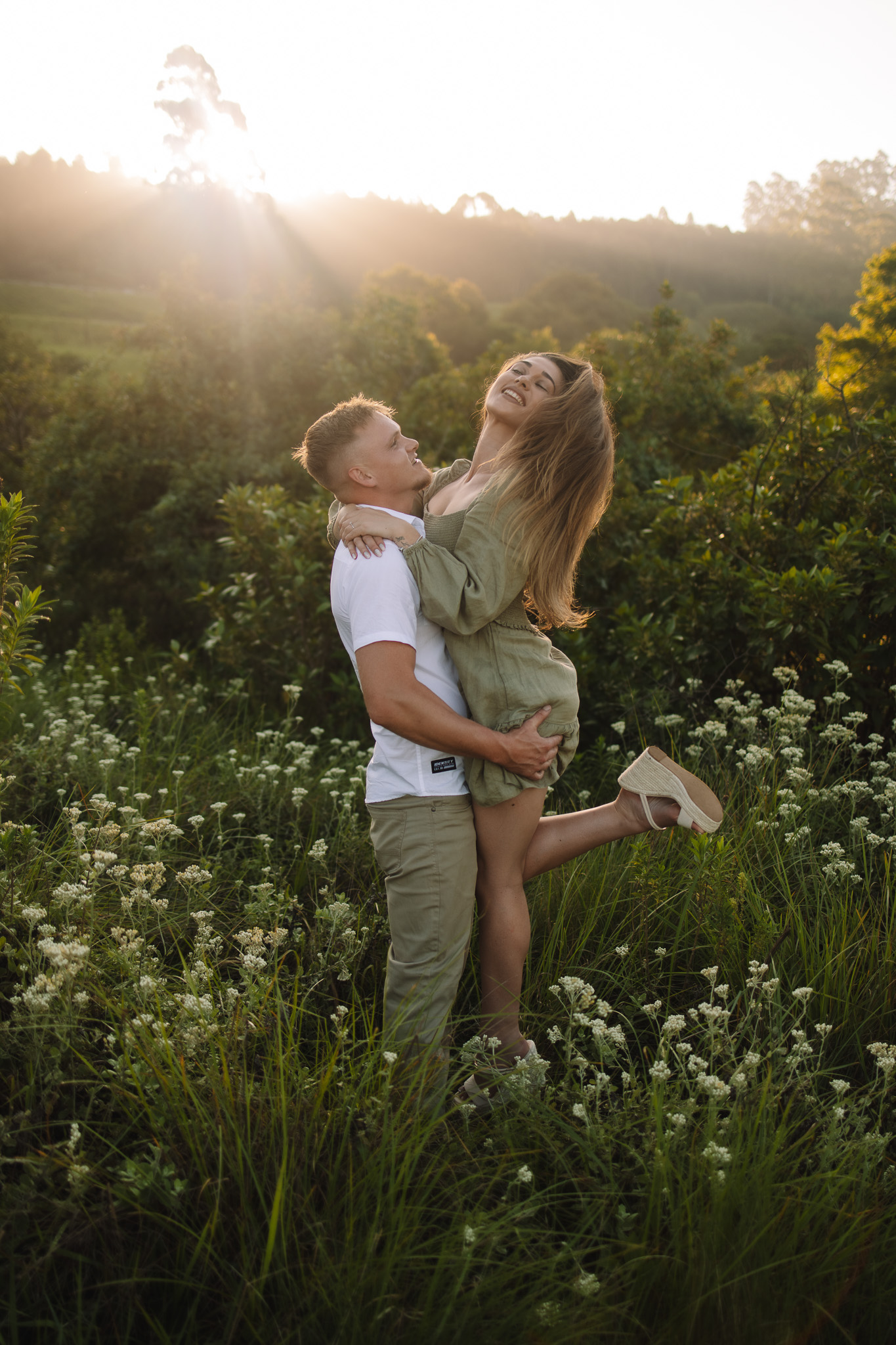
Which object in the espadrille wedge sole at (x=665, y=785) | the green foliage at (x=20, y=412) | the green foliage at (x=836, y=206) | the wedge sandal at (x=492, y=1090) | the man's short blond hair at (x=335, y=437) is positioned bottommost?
the wedge sandal at (x=492, y=1090)

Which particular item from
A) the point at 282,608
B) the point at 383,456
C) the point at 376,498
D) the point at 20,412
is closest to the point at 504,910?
the point at 376,498

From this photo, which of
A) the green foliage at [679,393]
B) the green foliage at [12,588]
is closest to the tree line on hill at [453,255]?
the green foliage at [679,393]

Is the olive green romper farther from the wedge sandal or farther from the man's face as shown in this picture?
the wedge sandal

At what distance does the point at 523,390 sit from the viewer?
2.46 meters

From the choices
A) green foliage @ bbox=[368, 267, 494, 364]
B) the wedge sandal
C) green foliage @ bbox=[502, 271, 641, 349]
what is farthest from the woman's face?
green foliage @ bbox=[502, 271, 641, 349]

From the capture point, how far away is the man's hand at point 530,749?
2.24 m

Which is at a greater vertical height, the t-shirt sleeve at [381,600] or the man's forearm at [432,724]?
the t-shirt sleeve at [381,600]

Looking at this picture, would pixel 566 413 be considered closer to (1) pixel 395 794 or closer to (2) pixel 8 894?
(1) pixel 395 794

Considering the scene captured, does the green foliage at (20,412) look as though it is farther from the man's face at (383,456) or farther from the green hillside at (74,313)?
the green hillside at (74,313)

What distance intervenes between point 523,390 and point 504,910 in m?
1.56

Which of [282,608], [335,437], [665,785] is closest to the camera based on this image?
[335,437]

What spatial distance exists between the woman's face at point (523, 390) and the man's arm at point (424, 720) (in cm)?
85

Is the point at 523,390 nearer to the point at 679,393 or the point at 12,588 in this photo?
the point at 12,588

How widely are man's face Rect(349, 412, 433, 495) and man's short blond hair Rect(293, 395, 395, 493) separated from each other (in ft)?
0.07
